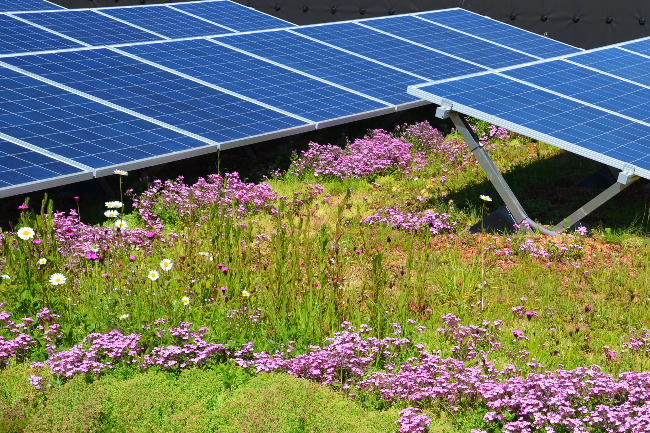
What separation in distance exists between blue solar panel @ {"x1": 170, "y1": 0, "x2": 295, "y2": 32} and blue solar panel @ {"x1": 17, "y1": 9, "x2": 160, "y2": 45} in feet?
7.78

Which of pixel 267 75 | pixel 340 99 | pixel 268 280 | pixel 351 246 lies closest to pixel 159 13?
pixel 267 75

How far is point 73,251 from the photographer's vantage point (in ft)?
30.5

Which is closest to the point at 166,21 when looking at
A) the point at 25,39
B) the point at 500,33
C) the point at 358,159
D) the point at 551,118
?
the point at 25,39

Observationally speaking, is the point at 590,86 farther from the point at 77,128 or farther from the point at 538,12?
the point at 538,12

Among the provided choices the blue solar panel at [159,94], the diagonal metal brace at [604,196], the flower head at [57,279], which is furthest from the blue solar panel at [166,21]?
the flower head at [57,279]

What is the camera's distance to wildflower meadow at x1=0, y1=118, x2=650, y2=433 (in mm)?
6629

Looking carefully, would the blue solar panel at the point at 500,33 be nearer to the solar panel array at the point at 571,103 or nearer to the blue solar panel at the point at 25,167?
the solar panel array at the point at 571,103

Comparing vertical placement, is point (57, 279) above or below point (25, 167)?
below

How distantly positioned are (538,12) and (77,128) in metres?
12.8

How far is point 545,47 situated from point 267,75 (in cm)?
702

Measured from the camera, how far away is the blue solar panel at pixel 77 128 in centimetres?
1093

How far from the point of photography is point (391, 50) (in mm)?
17656

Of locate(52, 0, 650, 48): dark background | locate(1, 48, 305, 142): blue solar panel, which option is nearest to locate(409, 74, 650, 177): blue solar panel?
locate(1, 48, 305, 142): blue solar panel

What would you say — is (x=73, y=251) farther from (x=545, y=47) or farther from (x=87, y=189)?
(x=545, y=47)
